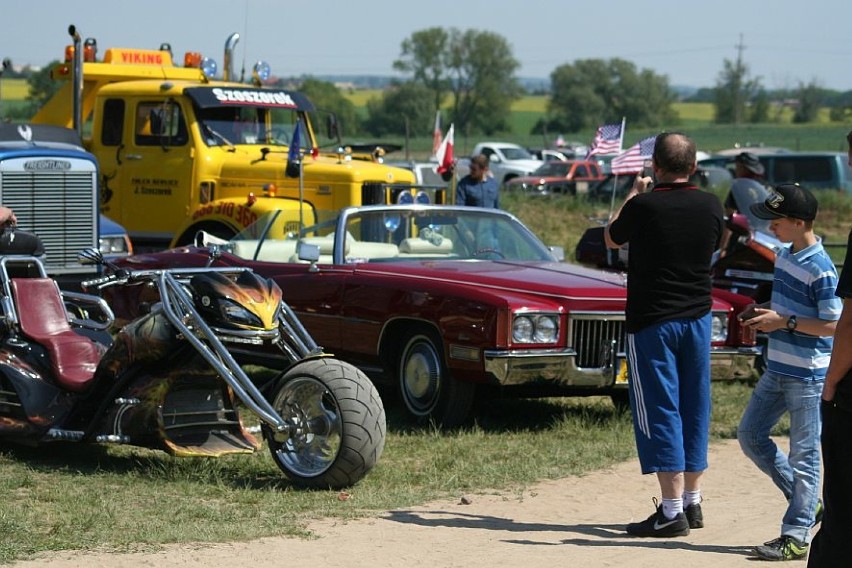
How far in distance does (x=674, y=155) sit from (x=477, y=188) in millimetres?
8998

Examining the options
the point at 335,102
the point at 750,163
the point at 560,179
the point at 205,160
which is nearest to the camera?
the point at 750,163

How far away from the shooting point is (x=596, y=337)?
871 centimetres

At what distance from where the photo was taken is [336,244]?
9.87 metres

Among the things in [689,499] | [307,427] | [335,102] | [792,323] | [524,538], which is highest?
[335,102]

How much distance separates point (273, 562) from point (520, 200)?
21774mm

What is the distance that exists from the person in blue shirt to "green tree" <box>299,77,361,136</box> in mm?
52844

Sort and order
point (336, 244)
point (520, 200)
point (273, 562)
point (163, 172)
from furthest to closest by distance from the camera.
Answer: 1. point (520, 200)
2. point (163, 172)
3. point (336, 244)
4. point (273, 562)

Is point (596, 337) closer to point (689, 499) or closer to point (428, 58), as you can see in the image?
point (689, 499)

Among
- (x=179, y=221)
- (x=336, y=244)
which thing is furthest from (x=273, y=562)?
(x=179, y=221)

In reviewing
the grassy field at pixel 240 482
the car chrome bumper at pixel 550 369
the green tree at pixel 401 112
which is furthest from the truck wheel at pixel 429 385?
the green tree at pixel 401 112

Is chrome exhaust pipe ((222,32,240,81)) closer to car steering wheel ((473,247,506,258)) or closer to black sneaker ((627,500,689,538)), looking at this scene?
car steering wheel ((473,247,506,258))

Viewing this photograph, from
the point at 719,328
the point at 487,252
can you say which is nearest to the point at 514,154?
the point at 487,252

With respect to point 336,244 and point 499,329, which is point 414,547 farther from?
point 336,244

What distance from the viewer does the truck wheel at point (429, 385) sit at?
888cm
